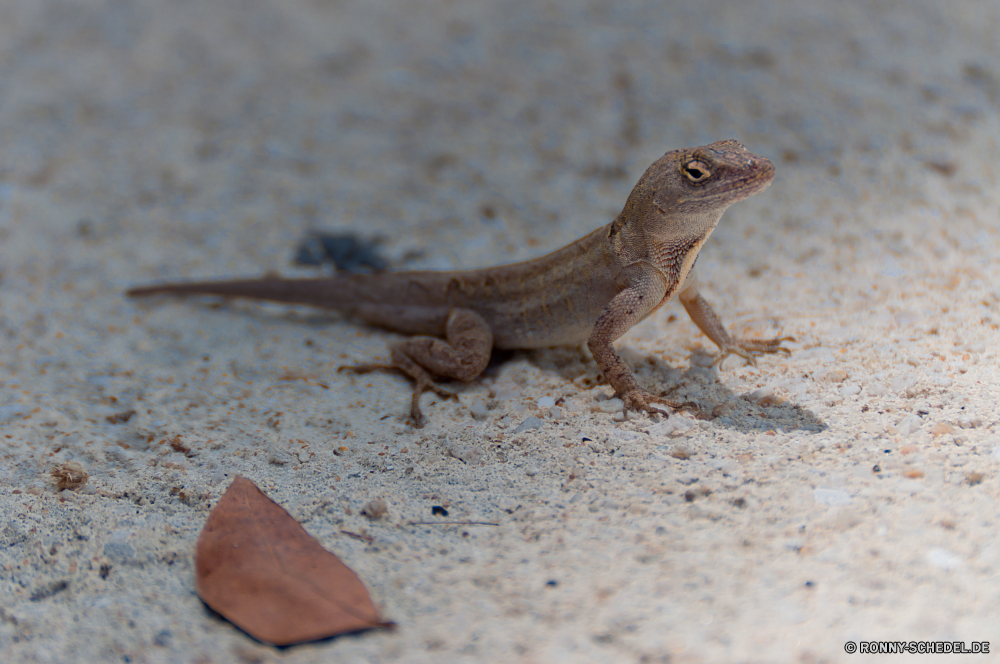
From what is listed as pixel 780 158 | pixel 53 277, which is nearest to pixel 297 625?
pixel 53 277

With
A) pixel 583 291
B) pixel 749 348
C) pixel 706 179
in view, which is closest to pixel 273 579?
pixel 583 291

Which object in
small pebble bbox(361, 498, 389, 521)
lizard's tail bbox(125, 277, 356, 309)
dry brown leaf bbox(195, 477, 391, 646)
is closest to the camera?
dry brown leaf bbox(195, 477, 391, 646)

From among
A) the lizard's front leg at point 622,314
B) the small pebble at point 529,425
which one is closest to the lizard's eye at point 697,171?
the lizard's front leg at point 622,314

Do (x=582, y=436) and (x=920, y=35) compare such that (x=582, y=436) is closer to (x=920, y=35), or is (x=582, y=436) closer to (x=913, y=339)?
(x=913, y=339)

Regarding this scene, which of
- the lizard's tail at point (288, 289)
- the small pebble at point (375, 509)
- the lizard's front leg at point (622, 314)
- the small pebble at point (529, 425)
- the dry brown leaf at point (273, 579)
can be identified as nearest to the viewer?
the dry brown leaf at point (273, 579)

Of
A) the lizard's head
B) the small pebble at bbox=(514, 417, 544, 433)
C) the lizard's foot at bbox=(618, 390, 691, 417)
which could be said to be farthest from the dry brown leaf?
the lizard's head

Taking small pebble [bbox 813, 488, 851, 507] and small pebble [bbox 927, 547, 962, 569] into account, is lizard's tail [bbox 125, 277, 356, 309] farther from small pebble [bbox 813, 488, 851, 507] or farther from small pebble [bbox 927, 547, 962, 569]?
small pebble [bbox 927, 547, 962, 569]

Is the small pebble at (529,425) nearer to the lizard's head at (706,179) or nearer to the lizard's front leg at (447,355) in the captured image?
the lizard's front leg at (447,355)

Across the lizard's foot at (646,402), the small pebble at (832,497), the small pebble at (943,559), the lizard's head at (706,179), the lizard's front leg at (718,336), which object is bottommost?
the lizard's foot at (646,402)
